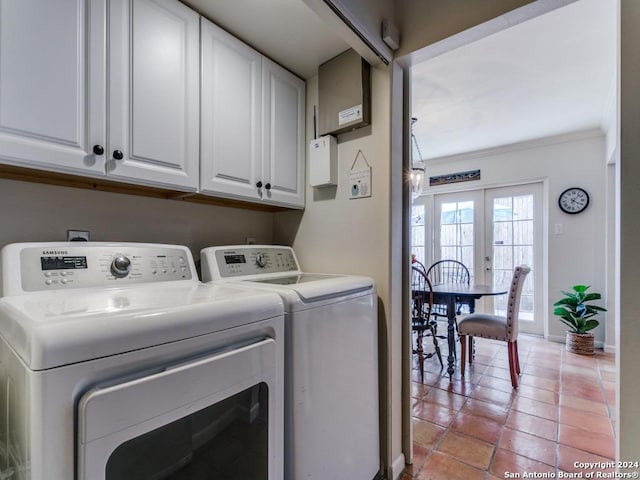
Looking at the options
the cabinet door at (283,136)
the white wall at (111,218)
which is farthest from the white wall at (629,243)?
the white wall at (111,218)

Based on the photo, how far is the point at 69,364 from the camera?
0.56 meters

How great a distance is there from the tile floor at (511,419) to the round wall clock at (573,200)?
1.58m

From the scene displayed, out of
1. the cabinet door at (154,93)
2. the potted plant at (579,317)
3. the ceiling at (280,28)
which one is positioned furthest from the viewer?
the potted plant at (579,317)

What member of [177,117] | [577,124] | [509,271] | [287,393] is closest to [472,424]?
[287,393]

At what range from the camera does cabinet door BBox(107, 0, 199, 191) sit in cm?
113

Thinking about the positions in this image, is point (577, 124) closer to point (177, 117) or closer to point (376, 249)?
point (376, 249)

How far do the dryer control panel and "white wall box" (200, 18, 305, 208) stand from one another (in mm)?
366

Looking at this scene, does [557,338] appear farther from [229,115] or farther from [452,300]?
[229,115]

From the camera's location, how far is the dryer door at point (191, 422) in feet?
1.92

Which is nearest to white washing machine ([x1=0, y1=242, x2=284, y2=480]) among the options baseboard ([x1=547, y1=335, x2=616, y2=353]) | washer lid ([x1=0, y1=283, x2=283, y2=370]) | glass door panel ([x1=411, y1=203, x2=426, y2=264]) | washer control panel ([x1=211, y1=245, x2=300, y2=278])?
washer lid ([x1=0, y1=283, x2=283, y2=370])

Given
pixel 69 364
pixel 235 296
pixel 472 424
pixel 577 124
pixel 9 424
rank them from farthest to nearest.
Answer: pixel 577 124 < pixel 472 424 < pixel 235 296 < pixel 9 424 < pixel 69 364

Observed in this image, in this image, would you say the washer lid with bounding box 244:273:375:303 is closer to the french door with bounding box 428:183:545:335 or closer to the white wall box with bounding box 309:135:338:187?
the white wall box with bounding box 309:135:338:187

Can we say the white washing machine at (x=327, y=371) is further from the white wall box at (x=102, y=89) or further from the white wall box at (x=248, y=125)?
the white wall box at (x=102, y=89)

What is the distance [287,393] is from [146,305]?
0.53 m
